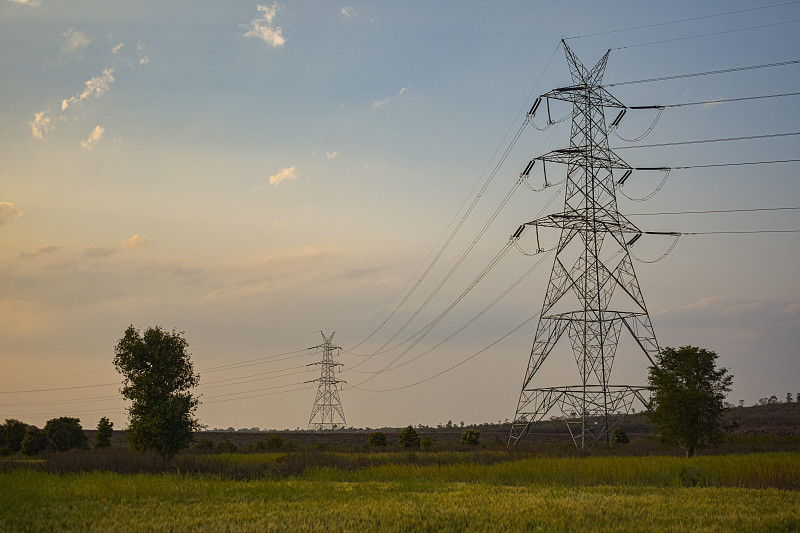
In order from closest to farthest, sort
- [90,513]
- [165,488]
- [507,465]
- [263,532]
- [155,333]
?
1. [263,532]
2. [90,513]
3. [165,488]
4. [507,465]
5. [155,333]

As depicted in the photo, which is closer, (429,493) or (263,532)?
(263,532)

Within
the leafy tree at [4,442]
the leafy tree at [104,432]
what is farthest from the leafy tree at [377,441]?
the leafy tree at [4,442]

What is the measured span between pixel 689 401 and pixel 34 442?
55560 mm

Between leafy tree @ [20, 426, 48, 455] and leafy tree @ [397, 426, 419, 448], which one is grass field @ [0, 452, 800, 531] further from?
leafy tree @ [20, 426, 48, 455]

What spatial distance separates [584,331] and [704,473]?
573 inches

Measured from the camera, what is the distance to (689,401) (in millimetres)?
35375

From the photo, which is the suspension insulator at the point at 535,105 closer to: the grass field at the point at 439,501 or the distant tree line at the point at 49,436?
the grass field at the point at 439,501

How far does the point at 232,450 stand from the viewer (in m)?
58.2

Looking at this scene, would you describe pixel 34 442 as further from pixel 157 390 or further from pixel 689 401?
pixel 689 401

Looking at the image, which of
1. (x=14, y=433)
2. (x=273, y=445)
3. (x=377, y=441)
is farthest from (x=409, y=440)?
(x=14, y=433)

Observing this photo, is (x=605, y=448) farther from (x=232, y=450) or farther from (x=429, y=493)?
(x=232, y=450)

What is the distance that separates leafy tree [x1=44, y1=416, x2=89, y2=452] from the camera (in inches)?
2297

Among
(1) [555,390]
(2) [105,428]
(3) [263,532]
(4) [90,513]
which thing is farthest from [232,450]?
(3) [263,532]

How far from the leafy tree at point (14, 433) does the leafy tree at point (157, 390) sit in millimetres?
33046
